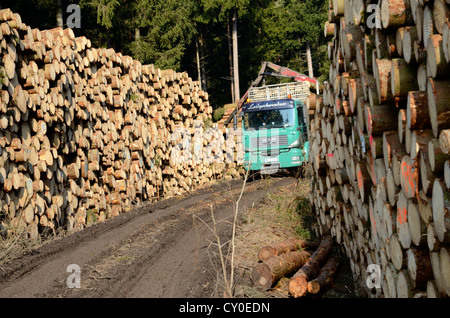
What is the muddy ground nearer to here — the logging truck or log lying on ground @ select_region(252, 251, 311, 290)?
log lying on ground @ select_region(252, 251, 311, 290)

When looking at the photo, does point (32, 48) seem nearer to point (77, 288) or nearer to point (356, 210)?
point (77, 288)

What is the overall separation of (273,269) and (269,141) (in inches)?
398

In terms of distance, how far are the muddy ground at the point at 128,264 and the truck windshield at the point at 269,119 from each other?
723 cm

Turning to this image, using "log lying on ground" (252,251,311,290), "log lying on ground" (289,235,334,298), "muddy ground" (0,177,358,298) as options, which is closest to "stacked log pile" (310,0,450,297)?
"log lying on ground" (289,235,334,298)

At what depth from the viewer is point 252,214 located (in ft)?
24.7

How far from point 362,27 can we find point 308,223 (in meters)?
4.21

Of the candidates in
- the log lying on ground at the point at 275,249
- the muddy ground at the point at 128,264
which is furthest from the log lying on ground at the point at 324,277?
the log lying on ground at the point at 275,249

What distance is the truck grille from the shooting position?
46.8 ft

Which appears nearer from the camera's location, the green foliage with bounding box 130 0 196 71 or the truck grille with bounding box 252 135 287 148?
the truck grille with bounding box 252 135 287 148

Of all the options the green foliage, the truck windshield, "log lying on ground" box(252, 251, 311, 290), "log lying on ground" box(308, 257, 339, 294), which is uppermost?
the green foliage

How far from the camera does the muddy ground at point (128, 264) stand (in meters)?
4.30

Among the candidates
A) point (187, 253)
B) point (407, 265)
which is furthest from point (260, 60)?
point (407, 265)

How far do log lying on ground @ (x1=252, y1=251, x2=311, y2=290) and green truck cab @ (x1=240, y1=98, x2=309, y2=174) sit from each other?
30.4 ft

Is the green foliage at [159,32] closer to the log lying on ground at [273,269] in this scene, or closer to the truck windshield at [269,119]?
the truck windshield at [269,119]
